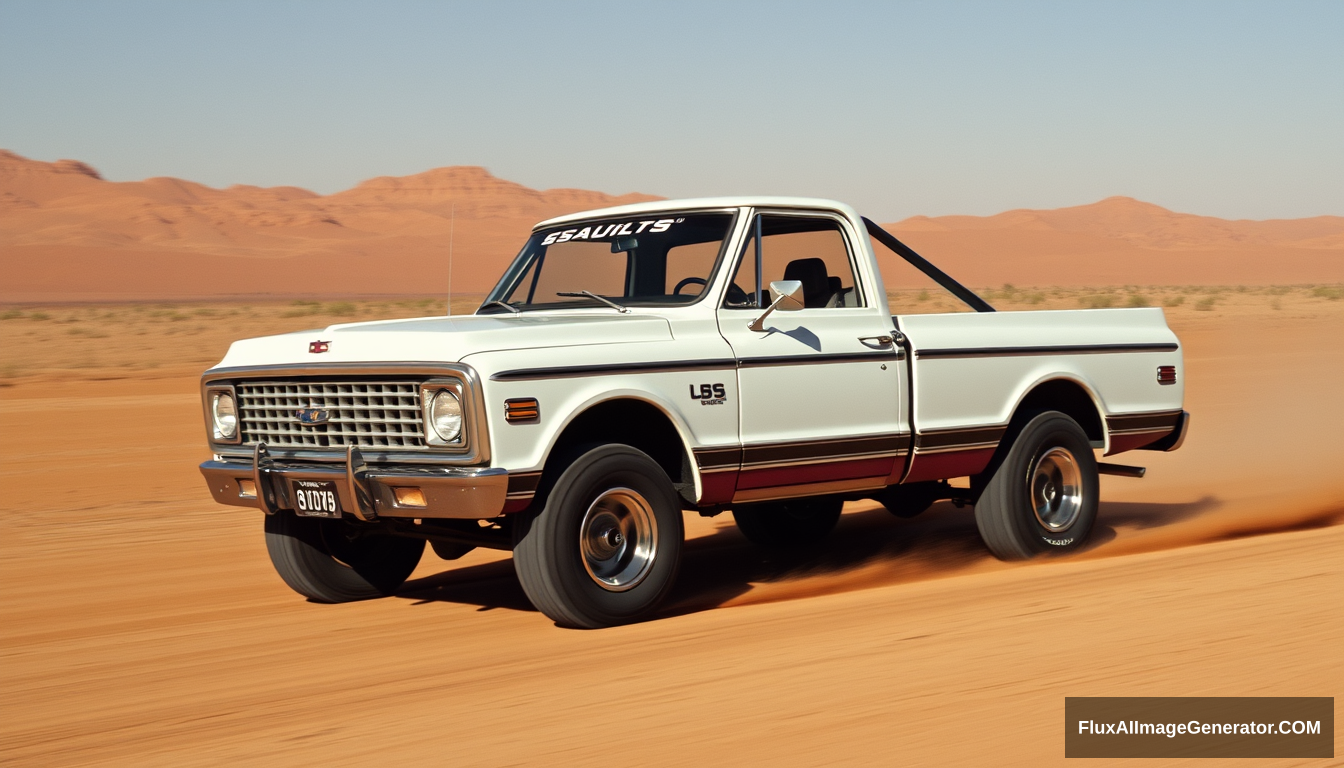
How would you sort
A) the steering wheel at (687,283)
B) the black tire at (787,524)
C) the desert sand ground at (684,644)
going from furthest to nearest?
the black tire at (787,524)
the steering wheel at (687,283)
the desert sand ground at (684,644)

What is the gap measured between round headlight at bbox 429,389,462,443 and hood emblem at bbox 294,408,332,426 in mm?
668

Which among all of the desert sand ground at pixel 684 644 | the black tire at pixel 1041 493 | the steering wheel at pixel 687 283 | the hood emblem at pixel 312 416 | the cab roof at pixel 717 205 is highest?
the cab roof at pixel 717 205

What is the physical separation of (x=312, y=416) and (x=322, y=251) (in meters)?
126

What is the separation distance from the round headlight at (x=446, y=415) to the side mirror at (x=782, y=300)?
1.67 m

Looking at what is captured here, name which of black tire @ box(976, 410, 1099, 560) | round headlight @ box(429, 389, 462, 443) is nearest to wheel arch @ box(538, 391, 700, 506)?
round headlight @ box(429, 389, 462, 443)

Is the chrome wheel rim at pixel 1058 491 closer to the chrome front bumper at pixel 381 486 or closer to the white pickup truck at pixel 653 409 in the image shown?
the white pickup truck at pixel 653 409

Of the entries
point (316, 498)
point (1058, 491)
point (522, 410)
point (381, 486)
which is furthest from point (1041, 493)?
point (316, 498)

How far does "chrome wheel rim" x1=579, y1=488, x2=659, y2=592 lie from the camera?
20.6ft

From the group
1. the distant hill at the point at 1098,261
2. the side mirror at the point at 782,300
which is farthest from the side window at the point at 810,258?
the distant hill at the point at 1098,261

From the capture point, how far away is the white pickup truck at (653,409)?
236 inches

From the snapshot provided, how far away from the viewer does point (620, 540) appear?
6418 millimetres

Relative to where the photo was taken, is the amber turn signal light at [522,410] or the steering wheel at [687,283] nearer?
the amber turn signal light at [522,410]

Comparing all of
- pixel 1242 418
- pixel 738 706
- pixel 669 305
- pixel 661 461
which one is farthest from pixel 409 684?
pixel 1242 418

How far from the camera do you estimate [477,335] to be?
5938 mm
